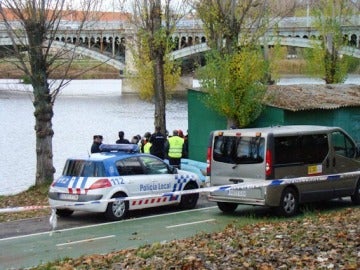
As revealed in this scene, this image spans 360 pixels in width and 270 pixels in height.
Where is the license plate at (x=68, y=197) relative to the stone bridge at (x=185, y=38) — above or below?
below

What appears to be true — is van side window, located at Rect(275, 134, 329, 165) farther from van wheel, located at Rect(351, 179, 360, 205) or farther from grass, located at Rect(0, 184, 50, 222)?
grass, located at Rect(0, 184, 50, 222)

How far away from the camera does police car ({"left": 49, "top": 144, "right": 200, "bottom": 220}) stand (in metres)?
14.9

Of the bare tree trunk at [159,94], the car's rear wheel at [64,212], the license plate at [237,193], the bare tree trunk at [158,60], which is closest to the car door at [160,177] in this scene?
the license plate at [237,193]

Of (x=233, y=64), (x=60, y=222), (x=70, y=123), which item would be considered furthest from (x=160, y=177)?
(x=70, y=123)

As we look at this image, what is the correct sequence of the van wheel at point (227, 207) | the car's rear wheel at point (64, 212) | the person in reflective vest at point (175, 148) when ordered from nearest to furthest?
the car's rear wheel at point (64, 212), the van wheel at point (227, 207), the person in reflective vest at point (175, 148)

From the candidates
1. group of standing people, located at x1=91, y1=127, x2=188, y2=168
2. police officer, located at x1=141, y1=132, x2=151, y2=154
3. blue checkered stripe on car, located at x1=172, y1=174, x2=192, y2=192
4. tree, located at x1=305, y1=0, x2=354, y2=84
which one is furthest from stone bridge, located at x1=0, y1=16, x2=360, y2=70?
blue checkered stripe on car, located at x1=172, y1=174, x2=192, y2=192

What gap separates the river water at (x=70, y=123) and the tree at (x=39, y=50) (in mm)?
3453

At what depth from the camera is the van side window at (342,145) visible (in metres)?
16.1

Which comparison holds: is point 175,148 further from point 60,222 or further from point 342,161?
point 60,222

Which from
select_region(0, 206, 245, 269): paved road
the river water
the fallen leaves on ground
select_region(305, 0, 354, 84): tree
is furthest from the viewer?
select_region(305, 0, 354, 84): tree

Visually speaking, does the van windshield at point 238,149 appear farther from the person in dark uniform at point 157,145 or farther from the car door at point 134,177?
the person in dark uniform at point 157,145

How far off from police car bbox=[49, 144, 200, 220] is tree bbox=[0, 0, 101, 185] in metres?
3.47

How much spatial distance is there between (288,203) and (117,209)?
3.46 metres

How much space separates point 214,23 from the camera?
81.5 feet
